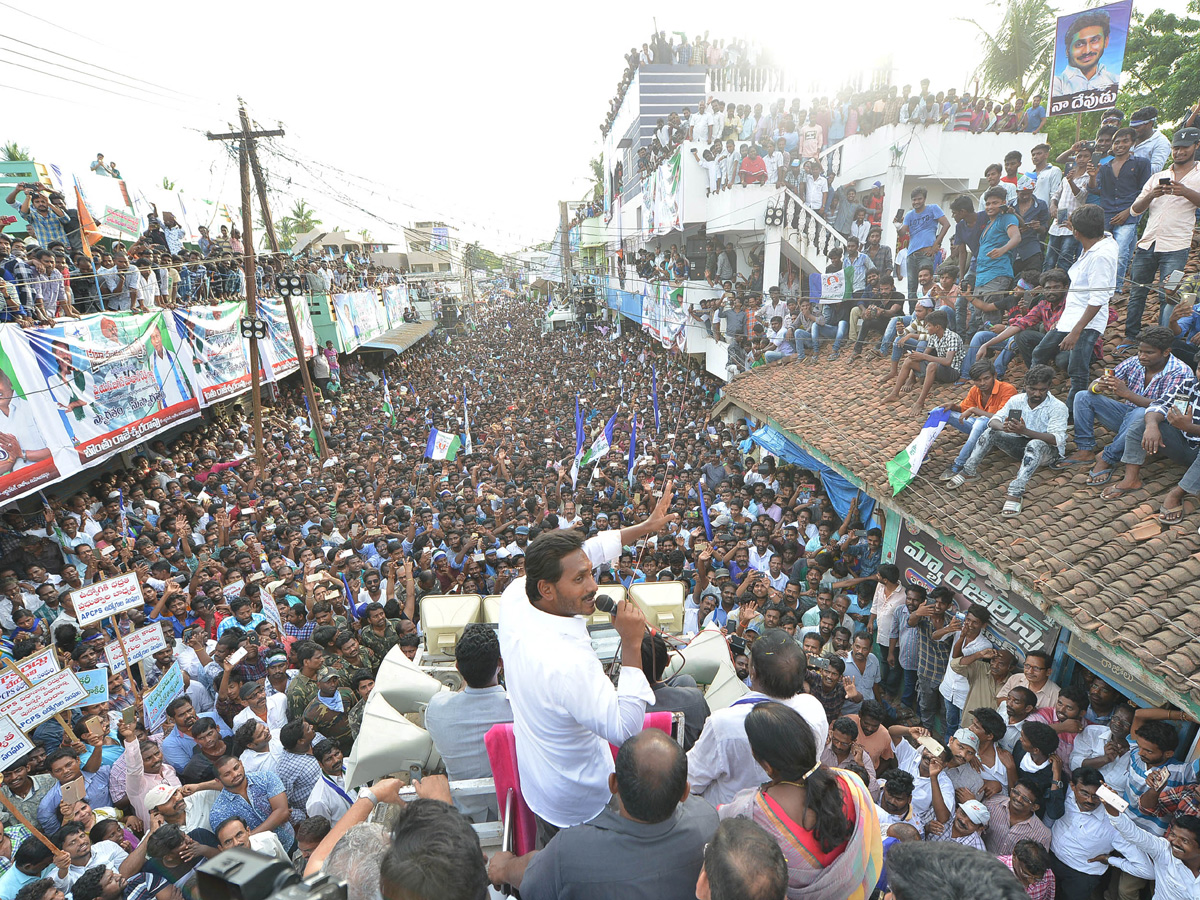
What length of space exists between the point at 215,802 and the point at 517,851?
266 cm

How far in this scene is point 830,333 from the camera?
12.6 m

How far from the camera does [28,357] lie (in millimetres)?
8492

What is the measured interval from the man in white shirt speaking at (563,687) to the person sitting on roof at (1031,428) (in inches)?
194

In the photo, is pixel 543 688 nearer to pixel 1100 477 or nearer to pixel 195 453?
pixel 1100 477

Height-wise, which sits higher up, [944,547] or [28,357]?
[28,357]

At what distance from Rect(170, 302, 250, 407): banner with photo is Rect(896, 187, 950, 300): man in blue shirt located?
523 inches

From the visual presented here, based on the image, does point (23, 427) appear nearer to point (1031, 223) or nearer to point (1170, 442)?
point (1170, 442)

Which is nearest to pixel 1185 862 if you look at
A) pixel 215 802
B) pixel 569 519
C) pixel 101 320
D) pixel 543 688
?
pixel 543 688

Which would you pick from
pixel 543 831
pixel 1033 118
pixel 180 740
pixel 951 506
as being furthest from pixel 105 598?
pixel 1033 118

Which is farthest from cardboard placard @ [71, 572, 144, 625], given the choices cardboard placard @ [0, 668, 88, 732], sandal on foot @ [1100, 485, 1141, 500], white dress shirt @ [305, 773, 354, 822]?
sandal on foot @ [1100, 485, 1141, 500]

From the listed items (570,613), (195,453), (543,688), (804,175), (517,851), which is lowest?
(195,453)

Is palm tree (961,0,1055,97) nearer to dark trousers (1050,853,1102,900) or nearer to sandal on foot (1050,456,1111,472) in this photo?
sandal on foot (1050,456,1111,472)

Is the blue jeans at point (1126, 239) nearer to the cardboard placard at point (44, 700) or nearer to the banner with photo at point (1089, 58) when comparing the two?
the banner with photo at point (1089, 58)

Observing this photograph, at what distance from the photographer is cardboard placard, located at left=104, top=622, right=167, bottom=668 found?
5.48 meters
